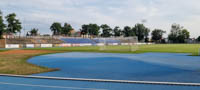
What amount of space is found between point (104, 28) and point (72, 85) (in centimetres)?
11143

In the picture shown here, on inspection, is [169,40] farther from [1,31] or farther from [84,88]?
[84,88]

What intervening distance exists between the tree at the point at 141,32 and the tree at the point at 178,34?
683 inches

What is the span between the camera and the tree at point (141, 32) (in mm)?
117750

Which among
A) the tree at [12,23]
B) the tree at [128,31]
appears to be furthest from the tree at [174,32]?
the tree at [12,23]

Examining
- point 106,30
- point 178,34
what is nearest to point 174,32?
point 178,34

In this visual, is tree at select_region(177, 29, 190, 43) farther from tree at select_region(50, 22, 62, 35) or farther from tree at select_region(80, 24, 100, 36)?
tree at select_region(50, 22, 62, 35)

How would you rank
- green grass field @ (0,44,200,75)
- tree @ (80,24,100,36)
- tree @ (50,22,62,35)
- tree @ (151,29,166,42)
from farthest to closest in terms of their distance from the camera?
tree @ (151,29,166,42) → tree @ (80,24,100,36) → tree @ (50,22,62,35) → green grass field @ (0,44,200,75)

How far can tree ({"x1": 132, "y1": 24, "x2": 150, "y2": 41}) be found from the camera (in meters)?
118

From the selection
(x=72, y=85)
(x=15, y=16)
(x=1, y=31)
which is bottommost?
(x=72, y=85)

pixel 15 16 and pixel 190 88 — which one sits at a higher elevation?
pixel 15 16

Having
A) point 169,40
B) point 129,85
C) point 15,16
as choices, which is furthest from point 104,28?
point 129,85

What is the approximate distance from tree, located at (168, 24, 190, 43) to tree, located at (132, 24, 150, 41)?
17.3 meters

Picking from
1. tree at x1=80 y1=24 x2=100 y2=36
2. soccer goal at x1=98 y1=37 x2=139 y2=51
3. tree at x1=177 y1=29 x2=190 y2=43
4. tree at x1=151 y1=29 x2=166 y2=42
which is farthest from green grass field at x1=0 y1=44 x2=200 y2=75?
tree at x1=151 y1=29 x2=166 y2=42

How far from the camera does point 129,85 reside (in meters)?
6.48
